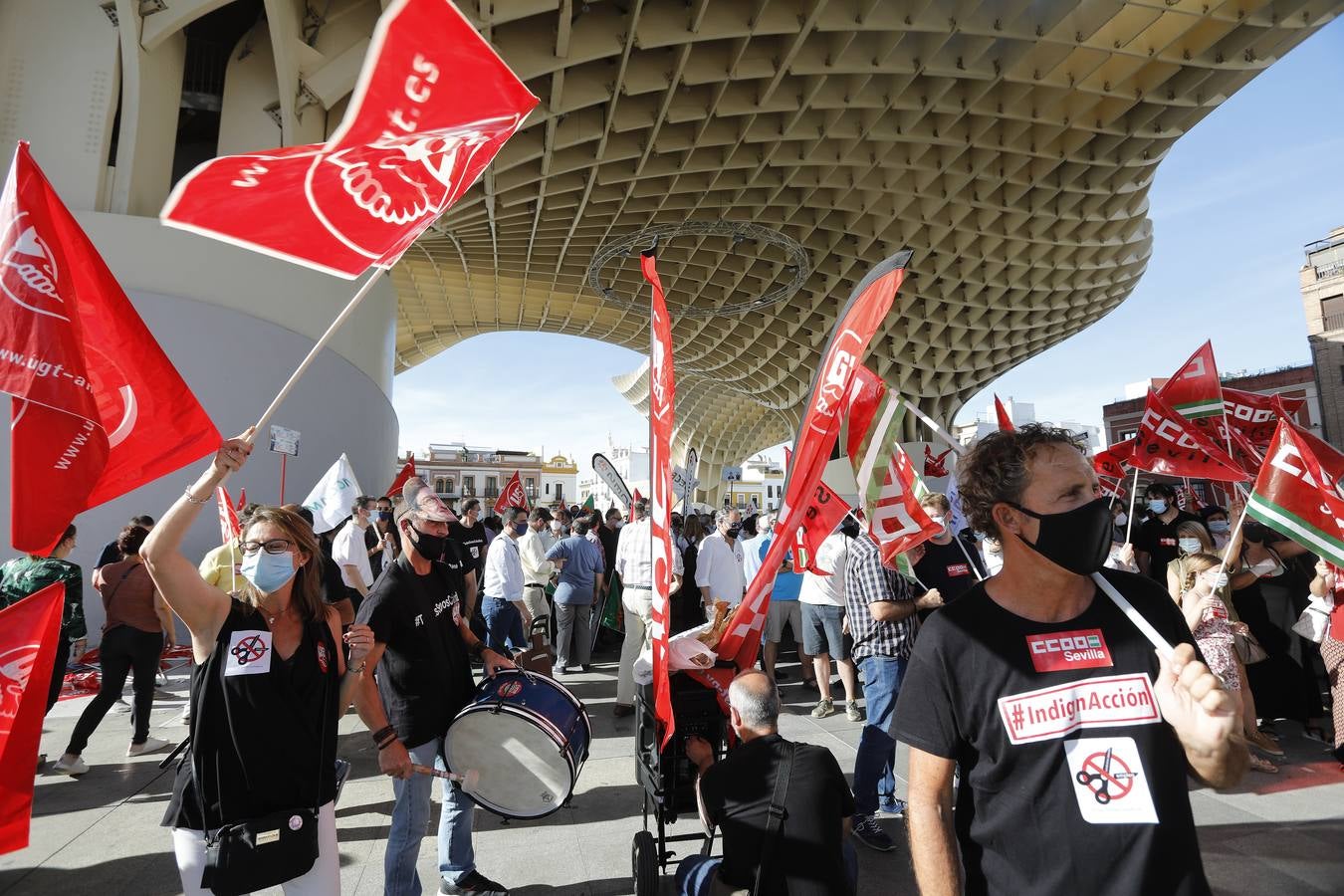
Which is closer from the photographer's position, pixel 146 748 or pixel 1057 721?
pixel 1057 721

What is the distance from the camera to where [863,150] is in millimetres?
18500

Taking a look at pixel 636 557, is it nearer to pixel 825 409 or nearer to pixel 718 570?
pixel 718 570

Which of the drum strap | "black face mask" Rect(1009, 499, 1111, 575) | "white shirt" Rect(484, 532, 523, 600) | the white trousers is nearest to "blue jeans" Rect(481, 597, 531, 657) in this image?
"white shirt" Rect(484, 532, 523, 600)

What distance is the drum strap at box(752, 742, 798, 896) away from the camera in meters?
2.26

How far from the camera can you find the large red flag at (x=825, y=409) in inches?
117

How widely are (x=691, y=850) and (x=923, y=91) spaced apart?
1765 cm

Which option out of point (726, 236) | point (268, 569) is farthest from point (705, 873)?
point (726, 236)

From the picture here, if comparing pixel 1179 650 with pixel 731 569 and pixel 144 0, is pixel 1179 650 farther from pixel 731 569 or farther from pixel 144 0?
pixel 144 0

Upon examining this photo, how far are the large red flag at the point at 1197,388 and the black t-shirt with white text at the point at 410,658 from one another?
6718 mm

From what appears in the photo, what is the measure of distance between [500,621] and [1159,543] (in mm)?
7301

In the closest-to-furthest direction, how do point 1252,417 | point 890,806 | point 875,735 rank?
point 875,735 → point 890,806 → point 1252,417

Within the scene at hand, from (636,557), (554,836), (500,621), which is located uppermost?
(636,557)

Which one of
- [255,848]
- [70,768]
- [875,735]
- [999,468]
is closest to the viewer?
[999,468]

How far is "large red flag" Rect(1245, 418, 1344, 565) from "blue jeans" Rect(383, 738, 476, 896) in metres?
4.13
